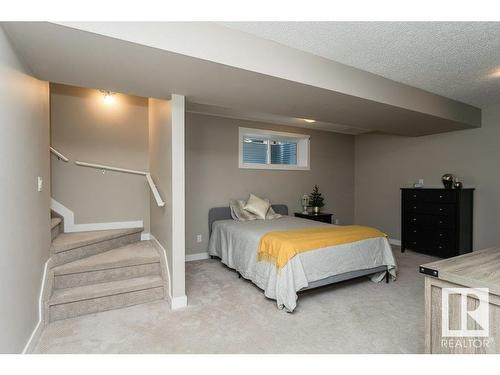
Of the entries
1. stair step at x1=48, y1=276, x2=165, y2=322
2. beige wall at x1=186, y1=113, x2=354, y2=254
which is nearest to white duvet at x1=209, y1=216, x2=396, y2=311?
beige wall at x1=186, y1=113, x2=354, y2=254

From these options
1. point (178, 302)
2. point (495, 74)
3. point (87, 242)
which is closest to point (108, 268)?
point (87, 242)

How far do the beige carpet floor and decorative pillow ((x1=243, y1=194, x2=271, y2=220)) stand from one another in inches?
56.4

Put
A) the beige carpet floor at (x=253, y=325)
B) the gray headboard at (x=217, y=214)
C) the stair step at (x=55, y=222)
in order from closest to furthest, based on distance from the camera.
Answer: the beige carpet floor at (x=253, y=325), the stair step at (x=55, y=222), the gray headboard at (x=217, y=214)

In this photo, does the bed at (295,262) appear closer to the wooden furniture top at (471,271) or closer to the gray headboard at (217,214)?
the gray headboard at (217,214)

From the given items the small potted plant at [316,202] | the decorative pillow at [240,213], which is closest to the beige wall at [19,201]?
the decorative pillow at [240,213]

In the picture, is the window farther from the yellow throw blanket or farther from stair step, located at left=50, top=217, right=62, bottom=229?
stair step, located at left=50, top=217, right=62, bottom=229

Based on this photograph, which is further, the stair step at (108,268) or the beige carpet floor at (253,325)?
the stair step at (108,268)

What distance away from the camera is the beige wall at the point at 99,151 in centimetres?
349

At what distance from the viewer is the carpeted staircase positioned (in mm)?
2535

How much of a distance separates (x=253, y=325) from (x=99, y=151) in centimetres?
301

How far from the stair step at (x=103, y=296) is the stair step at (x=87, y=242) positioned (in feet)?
1.30

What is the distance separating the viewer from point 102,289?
2664mm

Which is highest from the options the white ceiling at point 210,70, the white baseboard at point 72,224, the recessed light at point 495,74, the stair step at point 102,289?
the recessed light at point 495,74
